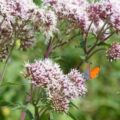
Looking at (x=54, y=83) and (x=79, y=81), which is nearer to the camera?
(x=54, y=83)

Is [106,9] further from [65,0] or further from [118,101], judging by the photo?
[118,101]

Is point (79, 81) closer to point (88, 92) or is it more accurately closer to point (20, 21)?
point (20, 21)

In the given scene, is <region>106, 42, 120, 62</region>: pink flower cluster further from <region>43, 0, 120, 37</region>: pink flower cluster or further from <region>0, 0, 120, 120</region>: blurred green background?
<region>0, 0, 120, 120</region>: blurred green background

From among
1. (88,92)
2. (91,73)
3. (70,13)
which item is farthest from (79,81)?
(88,92)

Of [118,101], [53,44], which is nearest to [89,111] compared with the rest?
[118,101]

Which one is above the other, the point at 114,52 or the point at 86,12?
the point at 86,12

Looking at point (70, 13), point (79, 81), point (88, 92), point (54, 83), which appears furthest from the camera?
point (88, 92)

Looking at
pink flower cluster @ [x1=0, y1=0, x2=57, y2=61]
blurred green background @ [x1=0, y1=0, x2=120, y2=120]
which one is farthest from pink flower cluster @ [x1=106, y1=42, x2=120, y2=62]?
blurred green background @ [x1=0, y1=0, x2=120, y2=120]
